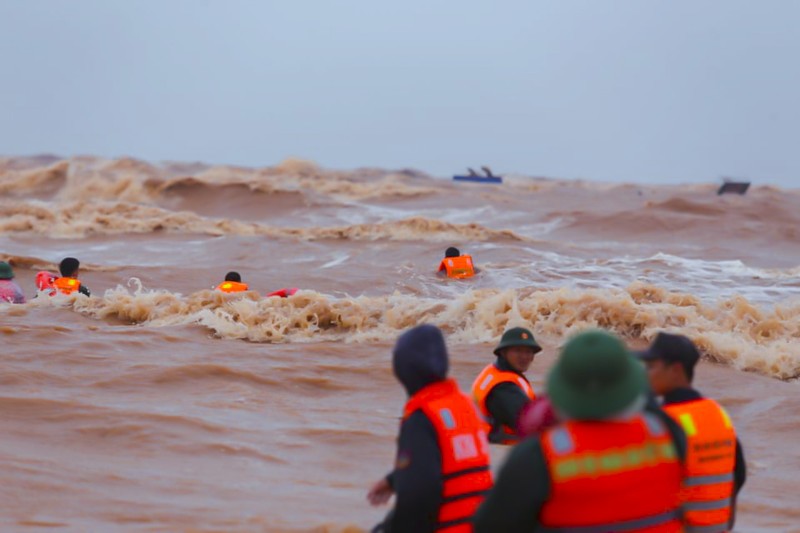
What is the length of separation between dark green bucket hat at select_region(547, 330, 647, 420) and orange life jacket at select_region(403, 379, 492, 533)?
84 centimetres

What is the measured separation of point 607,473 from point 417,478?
851 millimetres

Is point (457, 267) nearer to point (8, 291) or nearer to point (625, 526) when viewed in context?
point (8, 291)

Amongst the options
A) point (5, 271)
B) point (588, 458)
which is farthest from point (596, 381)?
point (5, 271)

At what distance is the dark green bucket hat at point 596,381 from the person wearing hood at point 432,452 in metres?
0.83

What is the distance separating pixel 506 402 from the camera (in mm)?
5184

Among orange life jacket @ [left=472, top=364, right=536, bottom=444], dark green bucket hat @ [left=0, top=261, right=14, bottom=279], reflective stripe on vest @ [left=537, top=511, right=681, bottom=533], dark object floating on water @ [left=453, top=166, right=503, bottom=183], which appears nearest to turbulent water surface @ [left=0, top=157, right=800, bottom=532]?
dark green bucket hat @ [left=0, top=261, right=14, bottom=279]

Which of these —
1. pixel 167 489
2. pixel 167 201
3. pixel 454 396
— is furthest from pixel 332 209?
pixel 454 396

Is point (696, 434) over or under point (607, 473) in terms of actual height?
under

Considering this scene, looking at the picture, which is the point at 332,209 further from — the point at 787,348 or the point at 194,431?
the point at 194,431

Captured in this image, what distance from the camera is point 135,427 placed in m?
7.65

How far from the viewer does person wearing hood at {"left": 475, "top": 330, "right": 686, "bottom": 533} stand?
2641 millimetres

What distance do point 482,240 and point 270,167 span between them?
1131 inches

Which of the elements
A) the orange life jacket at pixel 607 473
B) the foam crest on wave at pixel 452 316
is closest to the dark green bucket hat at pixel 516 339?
the orange life jacket at pixel 607 473

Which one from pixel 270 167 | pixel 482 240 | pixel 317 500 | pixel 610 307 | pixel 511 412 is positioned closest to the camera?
pixel 511 412
